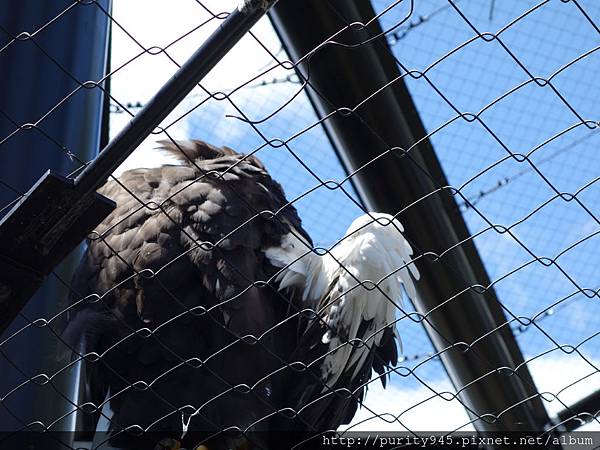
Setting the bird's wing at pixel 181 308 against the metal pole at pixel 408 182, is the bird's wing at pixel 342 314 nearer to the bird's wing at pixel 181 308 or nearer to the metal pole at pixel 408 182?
the bird's wing at pixel 181 308

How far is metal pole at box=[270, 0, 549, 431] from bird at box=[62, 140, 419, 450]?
460 millimetres

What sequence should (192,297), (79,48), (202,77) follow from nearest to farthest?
(202,77), (79,48), (192,297)

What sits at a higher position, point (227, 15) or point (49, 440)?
point (227, 15)

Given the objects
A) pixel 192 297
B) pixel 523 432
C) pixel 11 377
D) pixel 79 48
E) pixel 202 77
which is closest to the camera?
pixel 202 77

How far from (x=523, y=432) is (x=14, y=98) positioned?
6.25 ft

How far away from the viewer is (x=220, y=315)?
8.24ft

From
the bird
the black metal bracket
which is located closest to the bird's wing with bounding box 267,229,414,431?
the bird

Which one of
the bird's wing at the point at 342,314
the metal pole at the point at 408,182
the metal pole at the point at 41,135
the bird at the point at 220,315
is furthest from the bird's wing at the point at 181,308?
the metal pole at the point at 408,182

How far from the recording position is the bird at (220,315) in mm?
2488

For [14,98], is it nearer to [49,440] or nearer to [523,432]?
[49,440]

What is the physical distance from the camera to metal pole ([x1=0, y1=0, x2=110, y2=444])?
2061 mm

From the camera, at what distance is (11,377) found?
206 centimetres

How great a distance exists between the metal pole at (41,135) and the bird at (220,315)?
0.84 feet

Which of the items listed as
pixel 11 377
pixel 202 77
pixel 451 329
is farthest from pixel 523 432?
pixel 202 77
